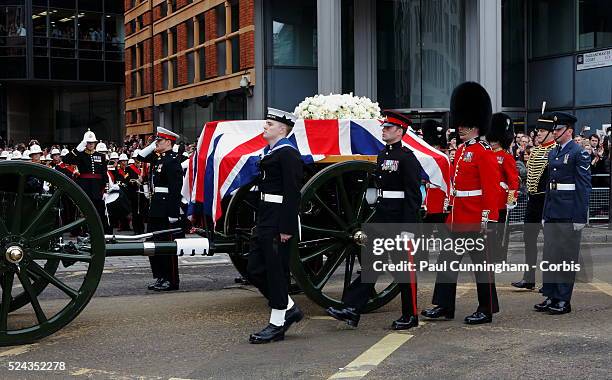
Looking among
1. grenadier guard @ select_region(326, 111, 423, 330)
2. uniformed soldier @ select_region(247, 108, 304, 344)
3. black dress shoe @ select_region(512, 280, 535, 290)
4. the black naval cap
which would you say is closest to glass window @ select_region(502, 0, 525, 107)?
black dress shoe @ select_region(512, 280, 535, 290)

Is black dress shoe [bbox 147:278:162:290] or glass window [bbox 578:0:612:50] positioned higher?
glass window [bbox 578:0:612:50]

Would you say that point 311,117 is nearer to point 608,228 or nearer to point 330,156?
point 330,156

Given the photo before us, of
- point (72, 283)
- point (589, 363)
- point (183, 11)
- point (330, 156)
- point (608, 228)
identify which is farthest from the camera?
point (183, 11)

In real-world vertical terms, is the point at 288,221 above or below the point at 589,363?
above

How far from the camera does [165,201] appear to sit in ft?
29.6

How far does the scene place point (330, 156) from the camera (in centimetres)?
713

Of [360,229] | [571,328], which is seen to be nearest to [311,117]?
[360,229]

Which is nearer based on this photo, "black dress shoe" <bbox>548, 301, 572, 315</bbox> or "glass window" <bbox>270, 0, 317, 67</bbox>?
"black dress shoe" <bbox>548, 301, 572, 315</bbox>

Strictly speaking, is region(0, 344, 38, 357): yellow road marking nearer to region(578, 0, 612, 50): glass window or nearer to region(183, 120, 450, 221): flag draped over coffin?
region(183, 120, 450, 221): flag draped over coffin

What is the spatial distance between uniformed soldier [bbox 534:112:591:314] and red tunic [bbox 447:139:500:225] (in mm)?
1044

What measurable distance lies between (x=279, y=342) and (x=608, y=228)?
998 cm

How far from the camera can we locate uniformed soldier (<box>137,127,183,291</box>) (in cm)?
888

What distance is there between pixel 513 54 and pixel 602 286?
15.2 metres

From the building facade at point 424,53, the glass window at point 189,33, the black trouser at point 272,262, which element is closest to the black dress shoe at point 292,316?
the black trouser at point 272,262
